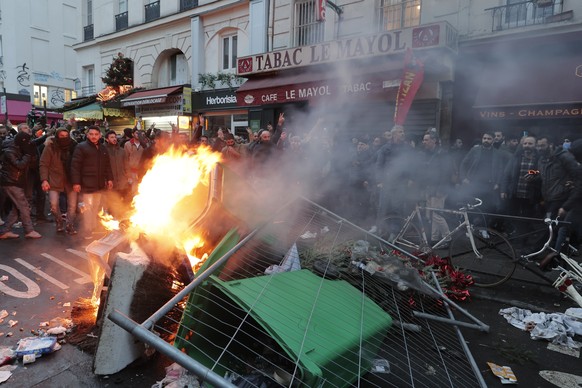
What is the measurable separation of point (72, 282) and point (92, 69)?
19.3m

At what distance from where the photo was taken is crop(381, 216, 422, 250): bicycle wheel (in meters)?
5.60

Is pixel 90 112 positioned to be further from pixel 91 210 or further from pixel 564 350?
pixel 564 350

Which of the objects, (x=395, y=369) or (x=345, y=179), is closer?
(x=395, y=369)

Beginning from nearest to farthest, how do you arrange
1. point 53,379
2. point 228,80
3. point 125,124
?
point 53,379 → point 228,80 → point 125,124

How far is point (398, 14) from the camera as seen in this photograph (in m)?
9.82

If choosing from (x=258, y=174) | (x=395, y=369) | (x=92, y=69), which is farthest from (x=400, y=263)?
(x=92, y=69)

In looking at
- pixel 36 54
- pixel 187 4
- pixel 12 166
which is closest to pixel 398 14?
pixel 187 4

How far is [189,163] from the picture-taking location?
3.58 m

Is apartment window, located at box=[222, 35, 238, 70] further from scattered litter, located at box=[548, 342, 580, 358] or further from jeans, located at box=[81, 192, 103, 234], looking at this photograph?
scattered litter, located at box=[548, 342, 580, 358]

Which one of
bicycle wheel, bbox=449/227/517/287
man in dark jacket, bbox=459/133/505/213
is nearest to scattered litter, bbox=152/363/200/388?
bicycle wheel, bbox=449/227/517/287

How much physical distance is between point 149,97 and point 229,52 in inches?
147

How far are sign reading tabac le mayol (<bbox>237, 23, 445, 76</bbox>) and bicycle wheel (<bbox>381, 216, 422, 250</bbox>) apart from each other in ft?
14.7

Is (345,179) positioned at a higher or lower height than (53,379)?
higher

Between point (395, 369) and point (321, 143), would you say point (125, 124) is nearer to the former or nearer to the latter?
point (321, 143)
